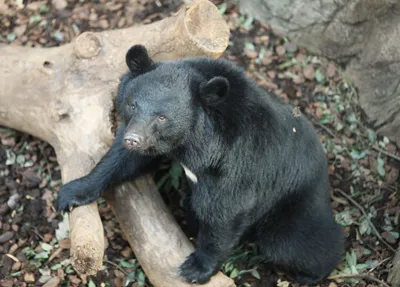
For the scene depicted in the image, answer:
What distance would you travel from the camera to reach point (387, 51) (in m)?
5.98

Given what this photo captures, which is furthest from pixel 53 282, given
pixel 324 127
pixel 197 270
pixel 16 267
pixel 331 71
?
pixel 331 71

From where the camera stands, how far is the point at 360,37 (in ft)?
20.5

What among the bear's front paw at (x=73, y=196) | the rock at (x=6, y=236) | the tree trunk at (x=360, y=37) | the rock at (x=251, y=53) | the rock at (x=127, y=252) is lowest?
the rock at (x=6, y=236)

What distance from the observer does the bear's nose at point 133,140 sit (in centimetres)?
403

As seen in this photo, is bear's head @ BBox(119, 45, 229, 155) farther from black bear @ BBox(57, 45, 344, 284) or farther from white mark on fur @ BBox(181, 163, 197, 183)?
white mark on fur @ BBox(181, 163, 197, 183)

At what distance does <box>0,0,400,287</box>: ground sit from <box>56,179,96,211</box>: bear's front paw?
2.78 ft

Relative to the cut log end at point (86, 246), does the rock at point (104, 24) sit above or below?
below

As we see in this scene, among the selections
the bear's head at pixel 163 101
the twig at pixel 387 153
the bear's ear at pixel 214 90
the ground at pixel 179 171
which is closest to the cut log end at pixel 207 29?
the bear's head at pixel 163 101

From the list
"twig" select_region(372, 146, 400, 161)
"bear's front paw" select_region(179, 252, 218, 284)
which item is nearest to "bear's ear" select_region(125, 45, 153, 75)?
"bear's front paw" select_region(179, 252, 218, 284)

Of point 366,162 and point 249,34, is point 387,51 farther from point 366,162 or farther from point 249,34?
point 249,34

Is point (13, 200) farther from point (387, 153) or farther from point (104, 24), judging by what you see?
point (387, 153)

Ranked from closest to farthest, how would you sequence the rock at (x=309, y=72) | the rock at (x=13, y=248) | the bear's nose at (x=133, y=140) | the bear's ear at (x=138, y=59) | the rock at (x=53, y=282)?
1. the bear's nose at (x=133, y=140)
2. the bear's ear at (x=138, y=59)
3. the rock at (x=53, y=282)
4. the rock at (x=13, y=248)
5. the rock at (x=309, y=72)

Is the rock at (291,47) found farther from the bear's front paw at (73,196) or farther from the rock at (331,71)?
the bear's front paw at (73,196)

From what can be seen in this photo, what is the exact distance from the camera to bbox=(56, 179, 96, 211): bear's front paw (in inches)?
187
